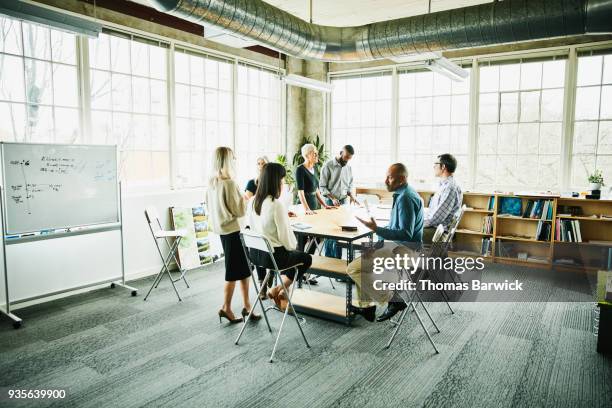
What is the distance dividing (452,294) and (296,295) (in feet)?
6.23

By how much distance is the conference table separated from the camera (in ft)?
13.2

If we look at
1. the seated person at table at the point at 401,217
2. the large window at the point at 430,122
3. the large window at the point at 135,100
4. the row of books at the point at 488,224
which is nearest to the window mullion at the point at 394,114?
the large window at the point at 430,122

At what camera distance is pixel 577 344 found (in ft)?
12.4

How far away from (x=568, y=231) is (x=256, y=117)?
17.1 feet

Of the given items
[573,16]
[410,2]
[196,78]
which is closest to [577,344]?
[573,16]

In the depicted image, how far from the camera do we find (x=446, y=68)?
566cm

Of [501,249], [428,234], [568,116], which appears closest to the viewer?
[428,234]

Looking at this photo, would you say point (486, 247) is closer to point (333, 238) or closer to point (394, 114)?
point (394, 114)

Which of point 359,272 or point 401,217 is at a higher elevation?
point 401,217

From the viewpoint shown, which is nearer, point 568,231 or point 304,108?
point 568,231

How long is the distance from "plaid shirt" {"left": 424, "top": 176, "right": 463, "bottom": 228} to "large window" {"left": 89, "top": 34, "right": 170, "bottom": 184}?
3702 millimetres

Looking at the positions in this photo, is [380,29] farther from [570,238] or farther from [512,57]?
[570,238]

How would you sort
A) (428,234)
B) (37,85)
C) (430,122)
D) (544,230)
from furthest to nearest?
(430,122) → (544,230) → (428,234) → (37,85)

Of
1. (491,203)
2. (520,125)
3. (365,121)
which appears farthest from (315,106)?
(491,203)
